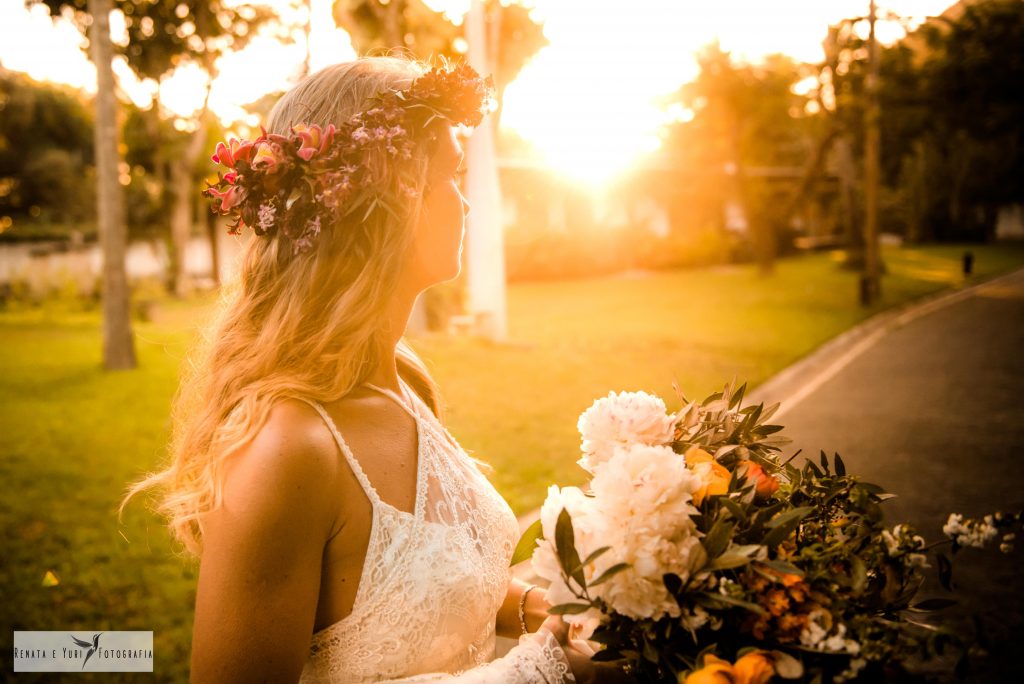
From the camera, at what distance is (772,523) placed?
154 centimetres

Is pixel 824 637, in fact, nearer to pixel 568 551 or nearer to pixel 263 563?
pixel 568 551

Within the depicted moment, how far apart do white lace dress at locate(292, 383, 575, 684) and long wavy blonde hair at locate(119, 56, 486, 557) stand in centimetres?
14

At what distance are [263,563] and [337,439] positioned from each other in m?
0.31

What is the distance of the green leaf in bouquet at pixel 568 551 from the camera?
1.54m

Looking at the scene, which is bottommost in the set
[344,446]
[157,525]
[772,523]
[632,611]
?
[157,525]

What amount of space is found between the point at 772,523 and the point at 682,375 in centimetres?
1115

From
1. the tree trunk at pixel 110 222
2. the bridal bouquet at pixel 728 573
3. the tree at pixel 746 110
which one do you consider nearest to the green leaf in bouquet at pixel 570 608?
the bridal bouquet at pixel 728 573

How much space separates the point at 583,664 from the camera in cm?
191

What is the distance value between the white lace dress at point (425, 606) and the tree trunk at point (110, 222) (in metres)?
12.3

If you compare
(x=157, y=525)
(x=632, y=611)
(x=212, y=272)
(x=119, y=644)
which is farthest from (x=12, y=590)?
(x=212, y=272)

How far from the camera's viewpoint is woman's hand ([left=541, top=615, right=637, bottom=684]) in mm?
1859

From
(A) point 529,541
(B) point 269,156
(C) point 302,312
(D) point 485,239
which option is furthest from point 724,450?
(D) point 485,239

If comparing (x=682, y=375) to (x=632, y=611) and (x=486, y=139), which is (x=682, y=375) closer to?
(x=486, y=139)

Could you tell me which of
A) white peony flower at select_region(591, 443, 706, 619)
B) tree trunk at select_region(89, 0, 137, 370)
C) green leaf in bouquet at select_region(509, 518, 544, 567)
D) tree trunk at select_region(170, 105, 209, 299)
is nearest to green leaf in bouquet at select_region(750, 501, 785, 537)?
white peony flower at select_region(591, 443, 706, 619)
